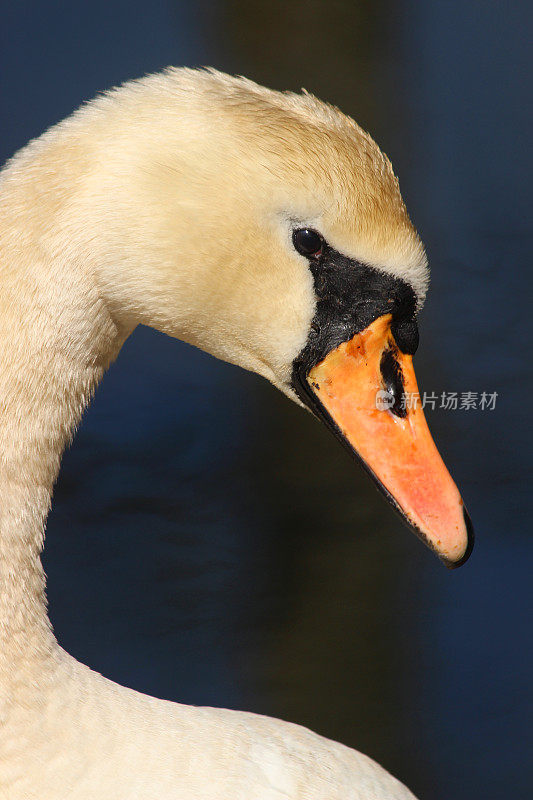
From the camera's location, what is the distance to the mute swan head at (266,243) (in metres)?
1.30

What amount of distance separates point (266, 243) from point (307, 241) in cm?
5

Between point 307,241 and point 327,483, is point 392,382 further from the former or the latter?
point 327,483

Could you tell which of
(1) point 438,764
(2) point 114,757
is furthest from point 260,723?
(1) point 438,764

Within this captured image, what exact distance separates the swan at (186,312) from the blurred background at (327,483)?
4.43 feet

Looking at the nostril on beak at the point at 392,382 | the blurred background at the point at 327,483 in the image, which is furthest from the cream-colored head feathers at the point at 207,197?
the blurred background at the point at 327,483

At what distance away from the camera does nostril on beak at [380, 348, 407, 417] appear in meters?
1.54

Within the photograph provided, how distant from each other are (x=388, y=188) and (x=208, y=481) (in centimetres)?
240

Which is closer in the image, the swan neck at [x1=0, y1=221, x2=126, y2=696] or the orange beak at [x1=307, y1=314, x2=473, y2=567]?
the swan neck at [x1=0, y1=221, x2=126, y2=696]

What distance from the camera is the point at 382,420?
1530mm

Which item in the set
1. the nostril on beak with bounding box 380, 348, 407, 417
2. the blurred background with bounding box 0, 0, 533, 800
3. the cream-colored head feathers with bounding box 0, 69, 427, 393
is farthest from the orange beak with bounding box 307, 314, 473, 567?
the blurred background with bounding box 0, 0, 533, 800

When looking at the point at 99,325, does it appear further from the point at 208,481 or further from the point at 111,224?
the point at 208,481

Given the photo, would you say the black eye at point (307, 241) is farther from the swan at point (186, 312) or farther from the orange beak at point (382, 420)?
the orange beak at point (382, 420)

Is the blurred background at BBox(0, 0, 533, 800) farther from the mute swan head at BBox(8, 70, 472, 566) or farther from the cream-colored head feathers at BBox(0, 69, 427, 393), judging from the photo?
the cream-colored head feathers at BBox(0, 69, 427, 393)

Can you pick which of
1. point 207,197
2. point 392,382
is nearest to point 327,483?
point 392,382
